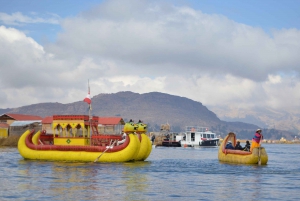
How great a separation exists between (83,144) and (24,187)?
54.8 feet

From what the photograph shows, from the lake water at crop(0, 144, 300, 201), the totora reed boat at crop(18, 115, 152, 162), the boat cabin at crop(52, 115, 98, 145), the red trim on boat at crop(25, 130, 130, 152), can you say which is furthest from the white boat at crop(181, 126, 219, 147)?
the lake water at crop(0, 144, 300, 201)

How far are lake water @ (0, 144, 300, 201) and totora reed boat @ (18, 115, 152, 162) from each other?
1755 mm

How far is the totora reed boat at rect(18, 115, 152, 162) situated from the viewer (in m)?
38.1

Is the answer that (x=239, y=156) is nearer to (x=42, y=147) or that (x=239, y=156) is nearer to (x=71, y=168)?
(x=71, y=168)

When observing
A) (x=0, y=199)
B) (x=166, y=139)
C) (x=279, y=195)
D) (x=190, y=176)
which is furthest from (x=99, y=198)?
(x=166, y=139)

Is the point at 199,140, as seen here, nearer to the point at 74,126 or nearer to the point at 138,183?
the point at 74,126

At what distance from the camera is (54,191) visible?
2297 cm

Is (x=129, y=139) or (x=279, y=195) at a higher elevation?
(x=129, y=139)

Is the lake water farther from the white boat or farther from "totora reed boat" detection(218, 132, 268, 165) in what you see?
the white boat

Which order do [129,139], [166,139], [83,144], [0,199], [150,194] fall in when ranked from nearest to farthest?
[0,199], [150,194], [129,139], [83,144], [166,139]

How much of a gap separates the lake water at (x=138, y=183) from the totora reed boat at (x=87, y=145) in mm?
1755

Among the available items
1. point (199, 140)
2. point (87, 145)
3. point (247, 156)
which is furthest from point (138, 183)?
point (199, 140)

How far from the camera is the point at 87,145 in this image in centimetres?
4031

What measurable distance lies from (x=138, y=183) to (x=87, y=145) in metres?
14.8
